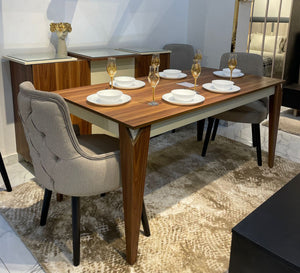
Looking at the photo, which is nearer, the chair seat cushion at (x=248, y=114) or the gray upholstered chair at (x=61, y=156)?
the gray upholstered chair at (x=61, y=156)

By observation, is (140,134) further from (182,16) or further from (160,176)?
(182,16)

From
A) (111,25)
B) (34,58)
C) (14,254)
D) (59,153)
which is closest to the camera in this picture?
(59,153)

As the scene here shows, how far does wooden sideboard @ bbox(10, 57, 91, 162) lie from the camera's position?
244 cm

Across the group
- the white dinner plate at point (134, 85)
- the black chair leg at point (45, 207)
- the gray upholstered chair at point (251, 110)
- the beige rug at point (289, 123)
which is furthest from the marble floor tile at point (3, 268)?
the beige rug at point (289, 123)

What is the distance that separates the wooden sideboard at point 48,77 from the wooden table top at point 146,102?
44 cm

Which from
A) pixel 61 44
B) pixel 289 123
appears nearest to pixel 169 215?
pixel 61 44

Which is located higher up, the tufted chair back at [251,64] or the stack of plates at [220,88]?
the tufted chair back at [251,64]

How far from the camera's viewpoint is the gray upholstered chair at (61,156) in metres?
1.47

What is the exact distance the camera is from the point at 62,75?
8.46 ft

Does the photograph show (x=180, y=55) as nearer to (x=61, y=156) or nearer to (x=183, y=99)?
(x=183, y=99)

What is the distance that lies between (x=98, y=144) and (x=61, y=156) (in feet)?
1.36

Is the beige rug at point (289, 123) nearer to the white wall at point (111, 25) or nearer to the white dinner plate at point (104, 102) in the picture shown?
the white wall at point (111, 25)

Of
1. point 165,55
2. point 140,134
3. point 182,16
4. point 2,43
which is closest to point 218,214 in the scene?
point 140,134

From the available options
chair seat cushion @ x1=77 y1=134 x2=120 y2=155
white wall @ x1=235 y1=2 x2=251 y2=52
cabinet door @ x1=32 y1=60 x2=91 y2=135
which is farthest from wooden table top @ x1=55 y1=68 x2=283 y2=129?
white wall @ x1=235 y1=2 x2=251 y2=52
